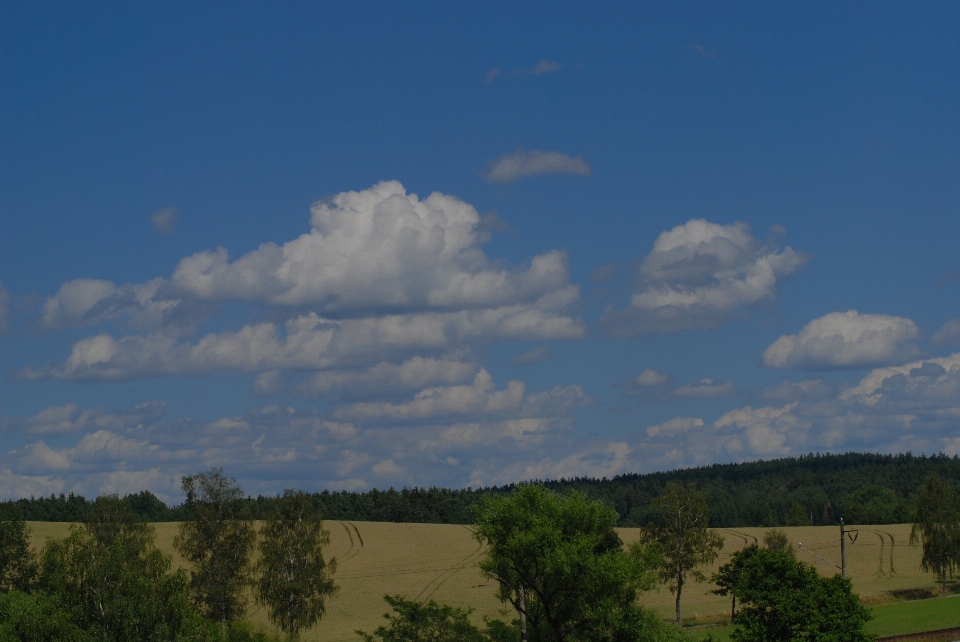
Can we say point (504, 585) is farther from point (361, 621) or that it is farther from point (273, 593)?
point (361, 621)

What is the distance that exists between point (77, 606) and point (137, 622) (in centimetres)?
330

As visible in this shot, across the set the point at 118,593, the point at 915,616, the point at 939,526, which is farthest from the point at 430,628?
the point at 939,526

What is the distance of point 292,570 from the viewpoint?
75062 millimetres

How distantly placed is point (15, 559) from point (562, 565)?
222 feet

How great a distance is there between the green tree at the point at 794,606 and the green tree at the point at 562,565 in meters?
5.86

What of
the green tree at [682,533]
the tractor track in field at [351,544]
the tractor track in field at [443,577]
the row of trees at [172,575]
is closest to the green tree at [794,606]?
the row of trees at [172,575]

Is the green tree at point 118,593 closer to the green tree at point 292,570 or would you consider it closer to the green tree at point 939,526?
the green tree at point 292,570

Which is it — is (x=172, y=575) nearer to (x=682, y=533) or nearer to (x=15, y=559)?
(x=682, y=533)

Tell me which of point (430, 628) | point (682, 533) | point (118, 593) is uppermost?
point (682, 533)

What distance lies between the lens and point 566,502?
51.7 m

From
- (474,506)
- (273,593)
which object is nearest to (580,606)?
(474,506)

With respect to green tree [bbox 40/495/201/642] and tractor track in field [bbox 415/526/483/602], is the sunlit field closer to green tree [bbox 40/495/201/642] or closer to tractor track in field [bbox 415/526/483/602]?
tractor track in field [bbox 415/526/483/602]

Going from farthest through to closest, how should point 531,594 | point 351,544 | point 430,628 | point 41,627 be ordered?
1. point 351,544
2. point 531,594
3. point 430,628
4. point 41,627

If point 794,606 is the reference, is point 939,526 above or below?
above
